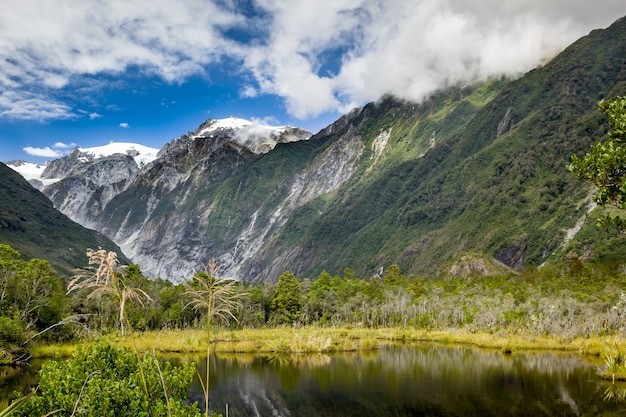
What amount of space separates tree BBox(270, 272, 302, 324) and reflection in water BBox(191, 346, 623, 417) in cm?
5893

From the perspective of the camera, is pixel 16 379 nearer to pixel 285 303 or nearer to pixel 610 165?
pixel 610 165

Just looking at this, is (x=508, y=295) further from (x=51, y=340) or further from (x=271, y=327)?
(x=51, y=340)

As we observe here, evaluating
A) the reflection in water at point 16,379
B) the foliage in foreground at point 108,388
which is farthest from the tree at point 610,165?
the reflection in water at point 16,379

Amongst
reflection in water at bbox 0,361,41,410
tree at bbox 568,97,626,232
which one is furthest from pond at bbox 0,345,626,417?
tree at bbox 568,97,626,232

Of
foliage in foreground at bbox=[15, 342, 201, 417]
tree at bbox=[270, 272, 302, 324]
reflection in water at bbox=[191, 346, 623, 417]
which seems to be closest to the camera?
foliage in foreground at bbox=[15, 342, 201, 417]

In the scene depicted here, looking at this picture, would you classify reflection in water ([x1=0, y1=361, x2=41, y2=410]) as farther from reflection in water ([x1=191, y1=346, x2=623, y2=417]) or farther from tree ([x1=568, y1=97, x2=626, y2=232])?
tree ([x1=568, y1=97, x2=626, y2=232])

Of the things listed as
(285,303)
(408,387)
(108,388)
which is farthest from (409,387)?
(285,303)

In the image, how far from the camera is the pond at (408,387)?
139 ft

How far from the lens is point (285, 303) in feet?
447

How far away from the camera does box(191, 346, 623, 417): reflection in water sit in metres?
42.6

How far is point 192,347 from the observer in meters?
88.2

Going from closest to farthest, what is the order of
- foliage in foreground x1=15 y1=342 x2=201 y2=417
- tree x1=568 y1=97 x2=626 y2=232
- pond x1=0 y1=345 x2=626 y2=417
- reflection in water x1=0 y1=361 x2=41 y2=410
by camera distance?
1. foliage in foreground x1=15 y1=342 x2=201 y2=417
2. tree x1=568 y1=97 x2=626 y2=232
3. pond x1=0 y1=345 x2=626 y2=417
4. reflection in water x1=0 y1=361 x2=41 y2=410

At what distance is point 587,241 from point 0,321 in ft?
636

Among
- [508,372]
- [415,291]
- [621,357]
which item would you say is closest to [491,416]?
[508,372]
